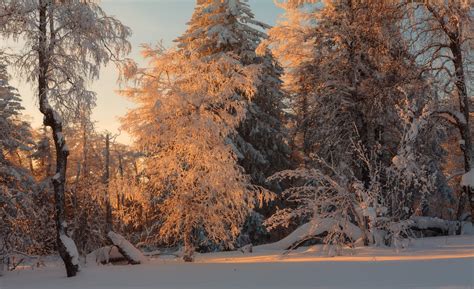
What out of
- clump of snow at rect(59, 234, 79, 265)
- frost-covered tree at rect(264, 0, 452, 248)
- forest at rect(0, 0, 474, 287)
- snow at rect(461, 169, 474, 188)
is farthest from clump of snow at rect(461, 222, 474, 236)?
clump of snow at rect(59, 234, 79, 265)

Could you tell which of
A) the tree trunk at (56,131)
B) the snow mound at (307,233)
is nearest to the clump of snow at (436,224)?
the snow mound at (307,233)

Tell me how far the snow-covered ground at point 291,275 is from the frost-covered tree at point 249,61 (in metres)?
9.98

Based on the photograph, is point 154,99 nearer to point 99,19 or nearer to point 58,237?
point 99,19

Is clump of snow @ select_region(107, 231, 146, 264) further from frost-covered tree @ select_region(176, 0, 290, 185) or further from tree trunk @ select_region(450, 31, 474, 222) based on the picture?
tree trunk @ select_region(450, 31, 474, 222)

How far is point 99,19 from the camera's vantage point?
436 inches

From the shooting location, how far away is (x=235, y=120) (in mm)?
13758

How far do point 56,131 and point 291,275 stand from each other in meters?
6.40

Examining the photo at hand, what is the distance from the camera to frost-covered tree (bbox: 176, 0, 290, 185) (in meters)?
20.8

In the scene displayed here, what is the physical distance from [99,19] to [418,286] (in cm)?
901

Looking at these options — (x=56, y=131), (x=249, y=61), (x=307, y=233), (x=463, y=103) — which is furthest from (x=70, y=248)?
(x=249, y=61)

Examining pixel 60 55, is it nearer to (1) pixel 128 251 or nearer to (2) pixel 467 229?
(1) pixel 128 251

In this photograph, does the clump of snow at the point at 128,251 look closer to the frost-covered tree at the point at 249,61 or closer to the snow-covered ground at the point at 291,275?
the snow-covered ground at the point at 291,275

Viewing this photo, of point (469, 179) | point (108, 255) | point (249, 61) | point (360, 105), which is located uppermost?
point (249, 61)

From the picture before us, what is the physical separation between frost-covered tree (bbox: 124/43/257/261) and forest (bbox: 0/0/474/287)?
0.14ft
